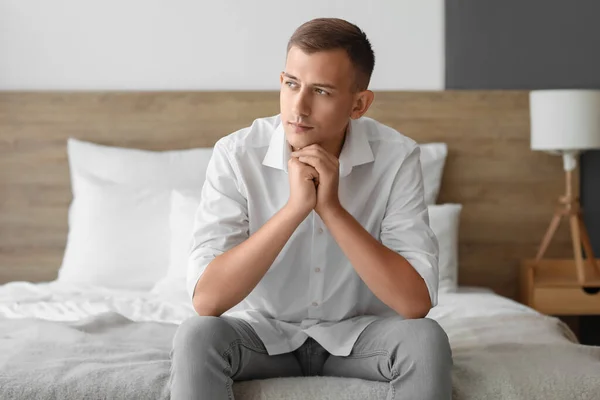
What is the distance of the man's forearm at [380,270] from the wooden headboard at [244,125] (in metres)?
1.93

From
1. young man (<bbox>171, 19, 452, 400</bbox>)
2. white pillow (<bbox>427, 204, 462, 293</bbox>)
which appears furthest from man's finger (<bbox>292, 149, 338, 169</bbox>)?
white pillow (<bbox>427, 204, 462, 293</bbox>)

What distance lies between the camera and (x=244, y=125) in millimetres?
3805

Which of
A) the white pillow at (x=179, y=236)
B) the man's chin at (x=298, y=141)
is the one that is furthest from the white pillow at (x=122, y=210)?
the man's chin at (x=298, y=141)

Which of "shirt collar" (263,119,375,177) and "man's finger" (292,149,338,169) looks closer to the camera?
"man's finger" (292,149,338,169)

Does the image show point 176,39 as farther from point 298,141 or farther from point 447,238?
point 298,141

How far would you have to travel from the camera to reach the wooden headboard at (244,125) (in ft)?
12.5

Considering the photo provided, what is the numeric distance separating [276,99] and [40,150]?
1031 mm

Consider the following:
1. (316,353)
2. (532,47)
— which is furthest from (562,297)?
(316,353)

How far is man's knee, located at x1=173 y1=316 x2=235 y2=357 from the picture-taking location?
5.77 ft

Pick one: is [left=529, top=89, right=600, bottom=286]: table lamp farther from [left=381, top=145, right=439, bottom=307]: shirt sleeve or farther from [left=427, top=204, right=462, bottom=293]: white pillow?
[left=381, top=145, right=439, bottom=307]: shirt sleeve

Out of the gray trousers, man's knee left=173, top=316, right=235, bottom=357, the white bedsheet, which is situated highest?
man's knee left=173, top=316, right=235, bottom=357

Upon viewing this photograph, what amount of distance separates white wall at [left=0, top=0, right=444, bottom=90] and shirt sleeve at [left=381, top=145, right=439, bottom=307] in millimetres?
1828

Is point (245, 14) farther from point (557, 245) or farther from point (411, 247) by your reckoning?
point (411, 247)

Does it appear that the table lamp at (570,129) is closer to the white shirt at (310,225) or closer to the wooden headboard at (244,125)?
the wooden headboard at (244,125)
